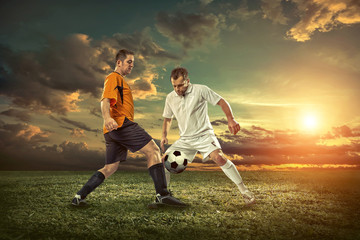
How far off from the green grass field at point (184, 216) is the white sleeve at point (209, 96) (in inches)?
74.9

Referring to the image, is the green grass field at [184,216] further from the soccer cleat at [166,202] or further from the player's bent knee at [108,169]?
the player's bent knee at [108,169]

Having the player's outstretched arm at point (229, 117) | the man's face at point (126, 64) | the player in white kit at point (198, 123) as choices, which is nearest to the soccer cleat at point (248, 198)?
the player in white kit at point (198, 123)

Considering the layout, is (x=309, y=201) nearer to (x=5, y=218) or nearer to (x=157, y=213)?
(x=157, y=213)

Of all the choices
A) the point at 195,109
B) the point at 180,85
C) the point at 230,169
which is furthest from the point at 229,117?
the point at 180,85

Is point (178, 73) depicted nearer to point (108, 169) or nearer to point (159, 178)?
point (159, 178)

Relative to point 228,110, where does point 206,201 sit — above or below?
below

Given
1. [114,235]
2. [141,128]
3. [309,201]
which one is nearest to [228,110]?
[141,128]

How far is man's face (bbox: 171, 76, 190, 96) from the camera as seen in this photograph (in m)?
5.42

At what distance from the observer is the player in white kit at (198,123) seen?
5461 mm

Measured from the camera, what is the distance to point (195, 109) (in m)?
5.59

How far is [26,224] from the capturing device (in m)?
4.21

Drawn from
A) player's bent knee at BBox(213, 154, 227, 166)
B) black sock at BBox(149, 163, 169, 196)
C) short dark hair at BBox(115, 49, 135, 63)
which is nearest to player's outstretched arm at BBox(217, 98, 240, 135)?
player's bent knee at BBox(213, 154, 227, 166)

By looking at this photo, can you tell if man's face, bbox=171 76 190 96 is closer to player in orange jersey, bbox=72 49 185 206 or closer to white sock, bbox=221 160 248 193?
player in orange jersey, bbox=72 49 185 206

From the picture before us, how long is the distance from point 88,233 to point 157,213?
3.95 ft
